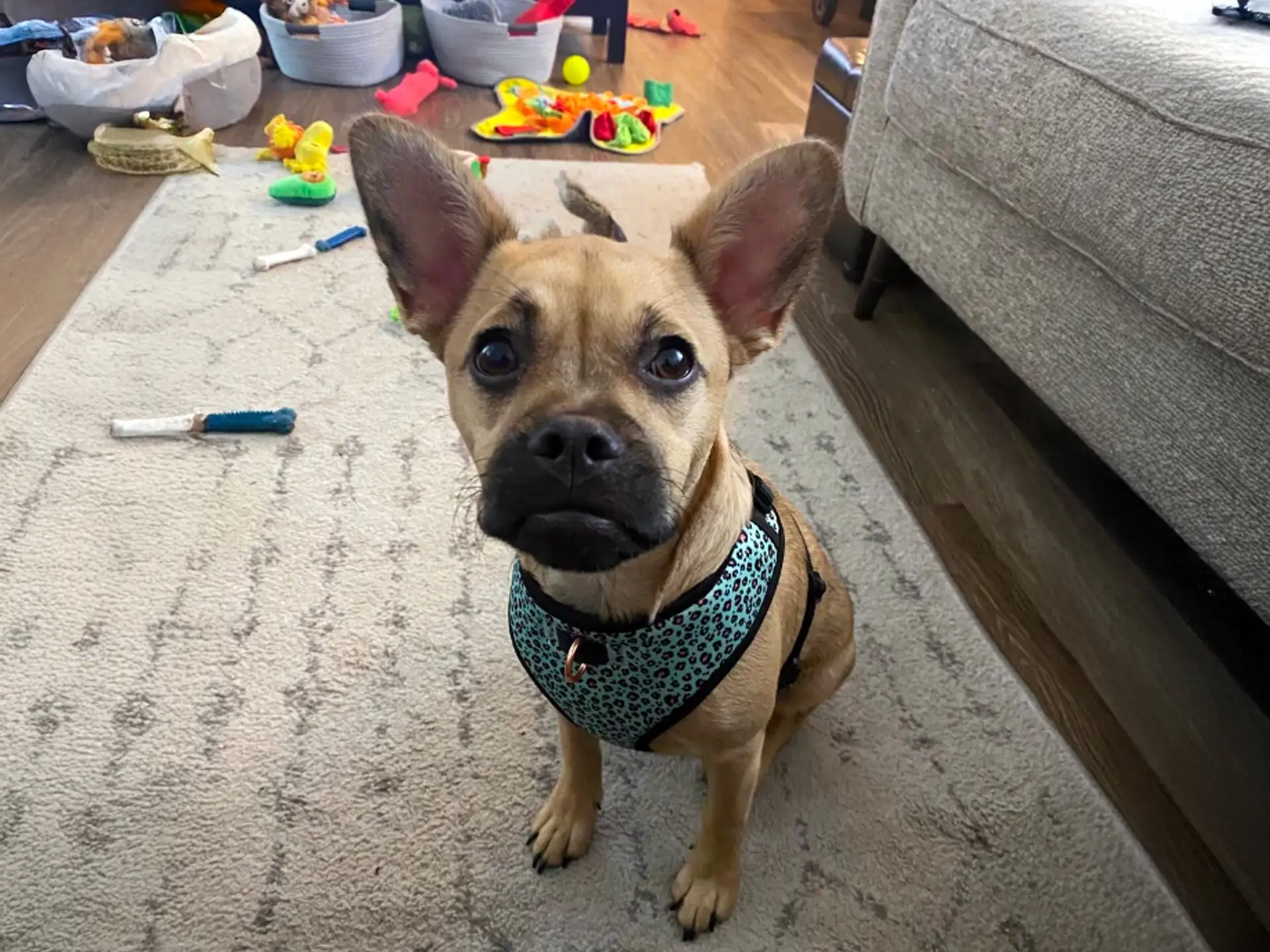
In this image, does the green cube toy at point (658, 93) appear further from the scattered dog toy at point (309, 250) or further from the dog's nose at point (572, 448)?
the dog's nose at point (572, 448)

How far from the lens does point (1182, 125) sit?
146 centimetres

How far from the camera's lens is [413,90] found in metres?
3.89

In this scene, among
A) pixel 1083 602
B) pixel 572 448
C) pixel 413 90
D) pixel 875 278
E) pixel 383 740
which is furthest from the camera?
pixel 413 90

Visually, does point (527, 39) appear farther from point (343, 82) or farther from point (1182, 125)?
point (1182, 125)

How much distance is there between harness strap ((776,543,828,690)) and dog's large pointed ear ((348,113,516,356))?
609mm

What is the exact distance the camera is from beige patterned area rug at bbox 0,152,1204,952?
1.25 metres

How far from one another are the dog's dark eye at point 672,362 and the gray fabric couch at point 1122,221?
0.94m

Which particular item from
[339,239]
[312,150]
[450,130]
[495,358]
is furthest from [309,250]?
[495,358]

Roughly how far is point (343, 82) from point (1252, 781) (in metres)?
4.15

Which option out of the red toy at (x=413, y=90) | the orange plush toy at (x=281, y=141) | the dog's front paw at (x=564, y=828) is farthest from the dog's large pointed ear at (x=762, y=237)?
the red toy at (x=413, y=90)

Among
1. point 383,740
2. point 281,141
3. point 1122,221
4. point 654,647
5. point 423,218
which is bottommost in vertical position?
point 383,740

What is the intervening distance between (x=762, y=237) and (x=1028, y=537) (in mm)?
1196

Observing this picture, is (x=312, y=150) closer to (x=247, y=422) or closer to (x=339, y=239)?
→ (x=339, y=239)

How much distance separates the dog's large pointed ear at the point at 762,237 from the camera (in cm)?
101
